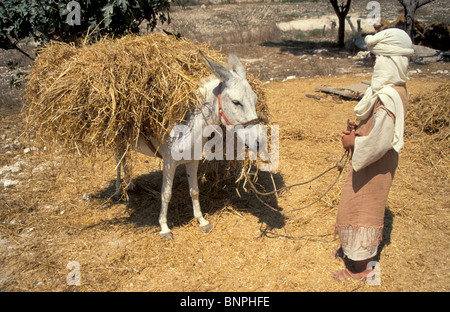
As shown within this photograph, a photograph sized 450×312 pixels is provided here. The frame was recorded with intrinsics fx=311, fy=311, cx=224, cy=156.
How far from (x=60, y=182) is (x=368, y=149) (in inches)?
192

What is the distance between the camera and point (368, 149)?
8.79ft

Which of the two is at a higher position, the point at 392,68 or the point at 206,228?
the point at 392,68

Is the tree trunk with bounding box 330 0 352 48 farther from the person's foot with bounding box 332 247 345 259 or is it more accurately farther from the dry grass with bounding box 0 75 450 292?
the person's foot with bounding box 332 247 345 259

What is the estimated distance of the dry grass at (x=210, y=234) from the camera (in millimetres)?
3338

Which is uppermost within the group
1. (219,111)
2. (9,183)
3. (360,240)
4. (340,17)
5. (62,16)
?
(340,17)

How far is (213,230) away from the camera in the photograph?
4.17 meters

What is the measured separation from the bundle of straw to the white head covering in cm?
177

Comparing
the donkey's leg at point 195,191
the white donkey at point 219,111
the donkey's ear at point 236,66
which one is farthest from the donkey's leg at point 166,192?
the donkey's ear at point 236,66

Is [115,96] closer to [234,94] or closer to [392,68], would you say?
[234,94]

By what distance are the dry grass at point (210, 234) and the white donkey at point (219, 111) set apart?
40 centimetres

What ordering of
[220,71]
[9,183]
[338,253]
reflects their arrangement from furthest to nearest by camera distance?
1. [9,183]
2. [338,253]
3. [220,71]

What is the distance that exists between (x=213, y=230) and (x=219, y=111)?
1.69 metres

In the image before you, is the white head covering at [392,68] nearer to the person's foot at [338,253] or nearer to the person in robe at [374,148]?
the person in robe at [374,148]

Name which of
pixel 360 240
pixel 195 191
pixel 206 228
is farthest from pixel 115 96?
pixel 360 240
